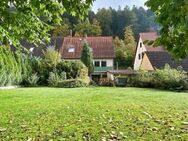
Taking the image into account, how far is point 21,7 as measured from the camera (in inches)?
280

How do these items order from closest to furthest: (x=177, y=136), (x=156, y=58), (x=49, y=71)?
(x=177, y=136) → (x=49, y=71) → (x=156, y=58)

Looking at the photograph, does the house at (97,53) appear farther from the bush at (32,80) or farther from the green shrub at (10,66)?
the green shrub at (10,66)

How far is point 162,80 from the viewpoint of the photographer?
79.2 ft

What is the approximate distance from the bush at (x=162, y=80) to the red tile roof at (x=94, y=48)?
73.8 feet

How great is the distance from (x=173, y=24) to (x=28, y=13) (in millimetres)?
4144

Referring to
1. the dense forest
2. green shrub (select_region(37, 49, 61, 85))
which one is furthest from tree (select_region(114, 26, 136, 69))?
green shrub (select_region(37, 49, 61, 85))

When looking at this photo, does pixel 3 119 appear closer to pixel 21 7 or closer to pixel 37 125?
pixel 37 125

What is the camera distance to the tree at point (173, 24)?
3477 mm

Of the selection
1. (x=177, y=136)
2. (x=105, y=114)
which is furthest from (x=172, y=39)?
(x=105, y=114)

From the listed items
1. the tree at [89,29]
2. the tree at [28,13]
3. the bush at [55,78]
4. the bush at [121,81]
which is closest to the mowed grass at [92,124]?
the tree at [28,13]

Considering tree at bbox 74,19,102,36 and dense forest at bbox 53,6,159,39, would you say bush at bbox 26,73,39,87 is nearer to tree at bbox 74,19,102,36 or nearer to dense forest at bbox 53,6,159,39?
tree at bbox 74,19,102,36

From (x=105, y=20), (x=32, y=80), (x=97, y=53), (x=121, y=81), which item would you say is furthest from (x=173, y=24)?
(x=105, y=20)

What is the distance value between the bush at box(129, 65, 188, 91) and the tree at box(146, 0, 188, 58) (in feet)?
63.4

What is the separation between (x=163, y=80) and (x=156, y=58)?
454 inches
